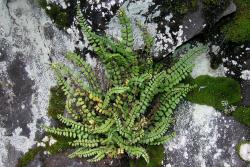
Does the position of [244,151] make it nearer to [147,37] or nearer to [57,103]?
[147,37]

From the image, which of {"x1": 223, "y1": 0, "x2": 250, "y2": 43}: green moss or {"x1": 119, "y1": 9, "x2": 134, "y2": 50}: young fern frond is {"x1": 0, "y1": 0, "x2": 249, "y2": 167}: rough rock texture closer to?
{"x1": 119, "y1": 9, "x2": 134, "y2": 50}: young fern frond

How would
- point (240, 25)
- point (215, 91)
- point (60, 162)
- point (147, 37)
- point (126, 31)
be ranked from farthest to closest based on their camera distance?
point (60, 162)
point (215, 91)
point (240, 25)
point (147, 37)
point (126, 31)

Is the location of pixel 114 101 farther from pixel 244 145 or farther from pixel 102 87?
pixel 244 145

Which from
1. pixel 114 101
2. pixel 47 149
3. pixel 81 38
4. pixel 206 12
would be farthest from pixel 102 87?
pixel 206 12

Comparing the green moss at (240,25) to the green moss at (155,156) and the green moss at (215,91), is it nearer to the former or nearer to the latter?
the green moss at (215,91)

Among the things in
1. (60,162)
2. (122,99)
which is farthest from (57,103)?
(122,99)

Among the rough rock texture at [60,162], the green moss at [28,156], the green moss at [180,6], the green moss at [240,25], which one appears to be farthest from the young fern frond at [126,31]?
the green moss at [28,156]
